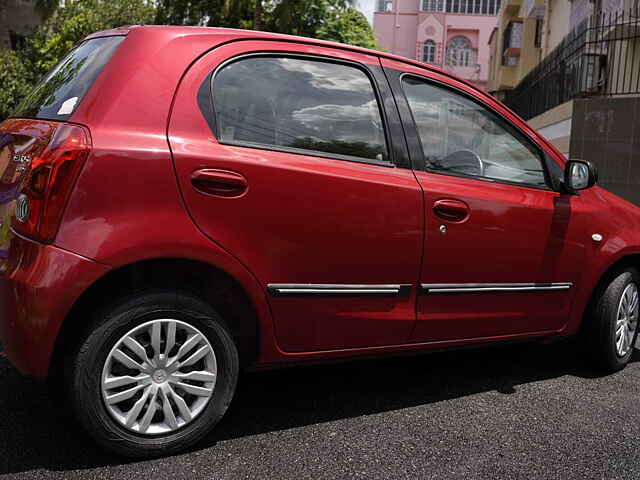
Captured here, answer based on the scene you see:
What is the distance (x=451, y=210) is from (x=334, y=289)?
725 mm

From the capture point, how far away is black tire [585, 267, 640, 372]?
4105 millimetres

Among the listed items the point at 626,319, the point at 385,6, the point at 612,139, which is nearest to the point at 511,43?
the point at 612,139

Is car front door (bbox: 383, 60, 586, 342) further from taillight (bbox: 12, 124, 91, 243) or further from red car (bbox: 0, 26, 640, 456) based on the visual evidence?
taillight (bbox: 12, 124, 91, 243)

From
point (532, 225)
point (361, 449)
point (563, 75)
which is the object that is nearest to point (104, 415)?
point (361, 449)

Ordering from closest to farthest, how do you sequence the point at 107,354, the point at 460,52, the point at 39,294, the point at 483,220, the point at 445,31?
the point at 39,294, the point at 107,354, the point at 483,220, the point at 445,31, the point at 460,52

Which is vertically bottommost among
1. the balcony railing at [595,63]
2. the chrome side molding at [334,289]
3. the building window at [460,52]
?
the chrome side molding at [334,289]

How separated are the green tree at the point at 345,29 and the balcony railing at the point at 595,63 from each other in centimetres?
784

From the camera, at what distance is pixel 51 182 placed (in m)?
2.49

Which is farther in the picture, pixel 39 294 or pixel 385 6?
pixel 385 6

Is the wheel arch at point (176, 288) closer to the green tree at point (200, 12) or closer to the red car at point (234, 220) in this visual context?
the red car at point (234, 220)

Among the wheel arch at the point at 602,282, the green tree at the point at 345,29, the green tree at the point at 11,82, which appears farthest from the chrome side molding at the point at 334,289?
the green tree at the point at 11,82

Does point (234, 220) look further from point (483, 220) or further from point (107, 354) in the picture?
point (483, 220)

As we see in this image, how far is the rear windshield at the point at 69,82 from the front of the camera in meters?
2.77

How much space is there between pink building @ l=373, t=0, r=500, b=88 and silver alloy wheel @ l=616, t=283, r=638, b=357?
63151 millimetres
